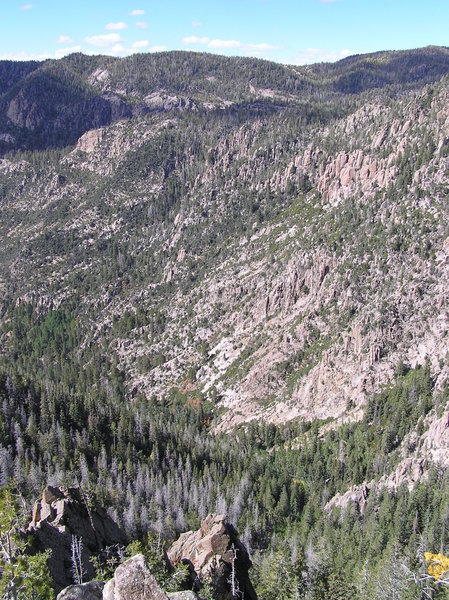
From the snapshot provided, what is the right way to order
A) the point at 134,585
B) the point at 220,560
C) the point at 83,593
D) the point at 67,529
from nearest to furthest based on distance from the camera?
the point at 134,585, the point at 83,593, the point at 67,529, the point at 220,560

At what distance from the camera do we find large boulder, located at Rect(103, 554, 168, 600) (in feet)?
89.5

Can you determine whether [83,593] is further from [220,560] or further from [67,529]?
[220,560]

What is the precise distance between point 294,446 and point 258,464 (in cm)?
1767

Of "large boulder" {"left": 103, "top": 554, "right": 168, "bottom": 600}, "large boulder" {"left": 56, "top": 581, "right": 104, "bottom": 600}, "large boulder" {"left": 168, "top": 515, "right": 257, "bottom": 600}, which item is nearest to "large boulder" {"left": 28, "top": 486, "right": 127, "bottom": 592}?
"large boulder" {"left": 168, "top": 515, "right": 257, "bottom": 600}

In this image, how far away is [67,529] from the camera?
59219 mm

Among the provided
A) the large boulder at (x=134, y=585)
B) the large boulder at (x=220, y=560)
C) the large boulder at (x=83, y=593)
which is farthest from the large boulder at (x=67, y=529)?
the large boulder at (x=134, y=585)

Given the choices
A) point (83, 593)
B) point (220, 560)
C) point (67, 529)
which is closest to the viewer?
point (83, 593)

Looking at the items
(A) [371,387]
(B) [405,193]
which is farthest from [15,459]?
(B) [405,193]

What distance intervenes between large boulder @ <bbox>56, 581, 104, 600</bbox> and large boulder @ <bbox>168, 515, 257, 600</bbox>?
84.4 feet

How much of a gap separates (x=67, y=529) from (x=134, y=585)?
36051 millimetres

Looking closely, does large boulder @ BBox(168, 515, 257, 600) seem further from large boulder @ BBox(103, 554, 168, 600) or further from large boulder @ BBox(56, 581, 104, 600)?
large boulder @ BBox(103, 554, 168, 600)

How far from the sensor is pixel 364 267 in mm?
191625

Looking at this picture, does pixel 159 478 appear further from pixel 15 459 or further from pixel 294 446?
pixel 294 446

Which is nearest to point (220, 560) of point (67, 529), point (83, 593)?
point (67, 529)
